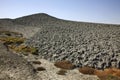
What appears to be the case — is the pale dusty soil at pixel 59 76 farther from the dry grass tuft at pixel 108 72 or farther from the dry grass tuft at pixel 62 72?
the dry grass tuft at pixel 108 72

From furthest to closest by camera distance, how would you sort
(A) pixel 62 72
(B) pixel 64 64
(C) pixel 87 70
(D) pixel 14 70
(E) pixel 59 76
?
(B) pixel 64 64 < (A) pixel 62 72 < (C) pixel 87 70 < (E) pixel 59 76 < (D) pixel 14 70

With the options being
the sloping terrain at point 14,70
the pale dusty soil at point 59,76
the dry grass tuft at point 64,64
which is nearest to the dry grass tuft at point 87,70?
the pale dusty soil at point 59,76

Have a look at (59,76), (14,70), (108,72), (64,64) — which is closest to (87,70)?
(108,72)

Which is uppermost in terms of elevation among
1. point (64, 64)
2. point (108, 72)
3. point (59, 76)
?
point (108, 72)

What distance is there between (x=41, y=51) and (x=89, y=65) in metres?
11.8

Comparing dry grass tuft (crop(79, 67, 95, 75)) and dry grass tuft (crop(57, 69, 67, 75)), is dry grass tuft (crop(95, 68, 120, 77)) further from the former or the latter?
dry grass tuft (crop(57, 69, 67, 75))

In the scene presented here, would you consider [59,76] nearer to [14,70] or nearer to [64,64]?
[64,64]

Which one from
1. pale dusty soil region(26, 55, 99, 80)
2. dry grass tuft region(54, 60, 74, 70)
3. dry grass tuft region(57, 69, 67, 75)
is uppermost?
dry grass tuft region(54, 60, 74, 70)

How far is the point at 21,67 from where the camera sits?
81.3 ft

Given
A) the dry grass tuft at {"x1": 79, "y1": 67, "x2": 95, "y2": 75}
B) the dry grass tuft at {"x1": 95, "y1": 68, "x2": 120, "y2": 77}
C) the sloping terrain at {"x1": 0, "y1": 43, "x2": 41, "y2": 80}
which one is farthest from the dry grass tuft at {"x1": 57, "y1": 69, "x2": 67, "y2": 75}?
the dry grass tuft at {"x1": 95, "y1": 68, "x2": 120, "y2": 77}

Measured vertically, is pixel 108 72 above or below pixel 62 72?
above

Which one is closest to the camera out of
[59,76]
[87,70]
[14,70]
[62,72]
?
[14,70]

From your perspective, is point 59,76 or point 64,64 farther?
point 64,64

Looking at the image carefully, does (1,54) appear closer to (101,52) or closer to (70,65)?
(70,65)
